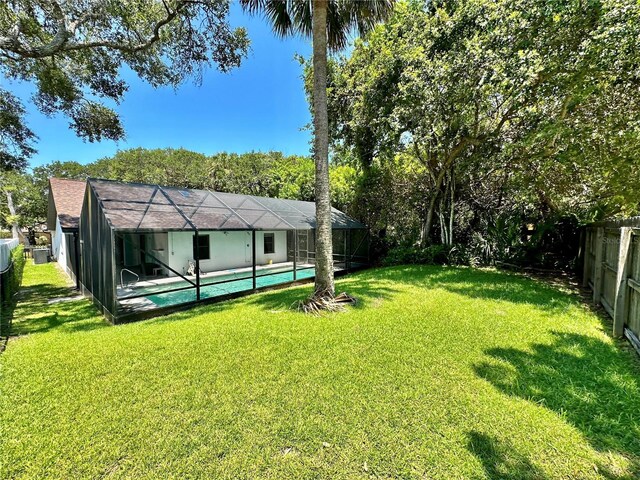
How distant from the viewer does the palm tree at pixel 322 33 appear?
6.23 m

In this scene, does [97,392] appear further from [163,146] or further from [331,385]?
[163,146]

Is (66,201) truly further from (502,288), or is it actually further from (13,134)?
(502,288)

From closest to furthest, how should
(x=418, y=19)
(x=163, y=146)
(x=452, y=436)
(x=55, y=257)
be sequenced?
(x=452, y=436) < (x=418, y=19) < (x=55, y=257) < (x=163, y=146)

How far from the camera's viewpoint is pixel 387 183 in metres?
14.4

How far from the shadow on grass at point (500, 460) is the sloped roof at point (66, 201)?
16034mm

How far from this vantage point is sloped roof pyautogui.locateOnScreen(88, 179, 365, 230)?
23.8ft

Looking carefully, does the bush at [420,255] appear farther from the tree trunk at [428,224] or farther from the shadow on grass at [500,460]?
the shadow on grass at [500,460]

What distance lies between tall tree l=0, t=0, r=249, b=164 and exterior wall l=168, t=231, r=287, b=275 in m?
4.73

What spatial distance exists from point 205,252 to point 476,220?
40.6ft

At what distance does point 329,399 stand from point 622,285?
5.06 m

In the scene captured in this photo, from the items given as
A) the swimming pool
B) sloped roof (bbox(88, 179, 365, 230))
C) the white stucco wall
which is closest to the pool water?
the swimming pool

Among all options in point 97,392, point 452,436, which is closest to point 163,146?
point 97,392

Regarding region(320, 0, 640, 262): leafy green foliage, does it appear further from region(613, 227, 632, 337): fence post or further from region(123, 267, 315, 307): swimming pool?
region(123, 267, 315, 307): swimming pool

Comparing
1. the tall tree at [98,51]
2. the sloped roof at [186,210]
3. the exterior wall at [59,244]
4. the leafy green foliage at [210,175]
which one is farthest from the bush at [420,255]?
the exterior wall at [59,244]
